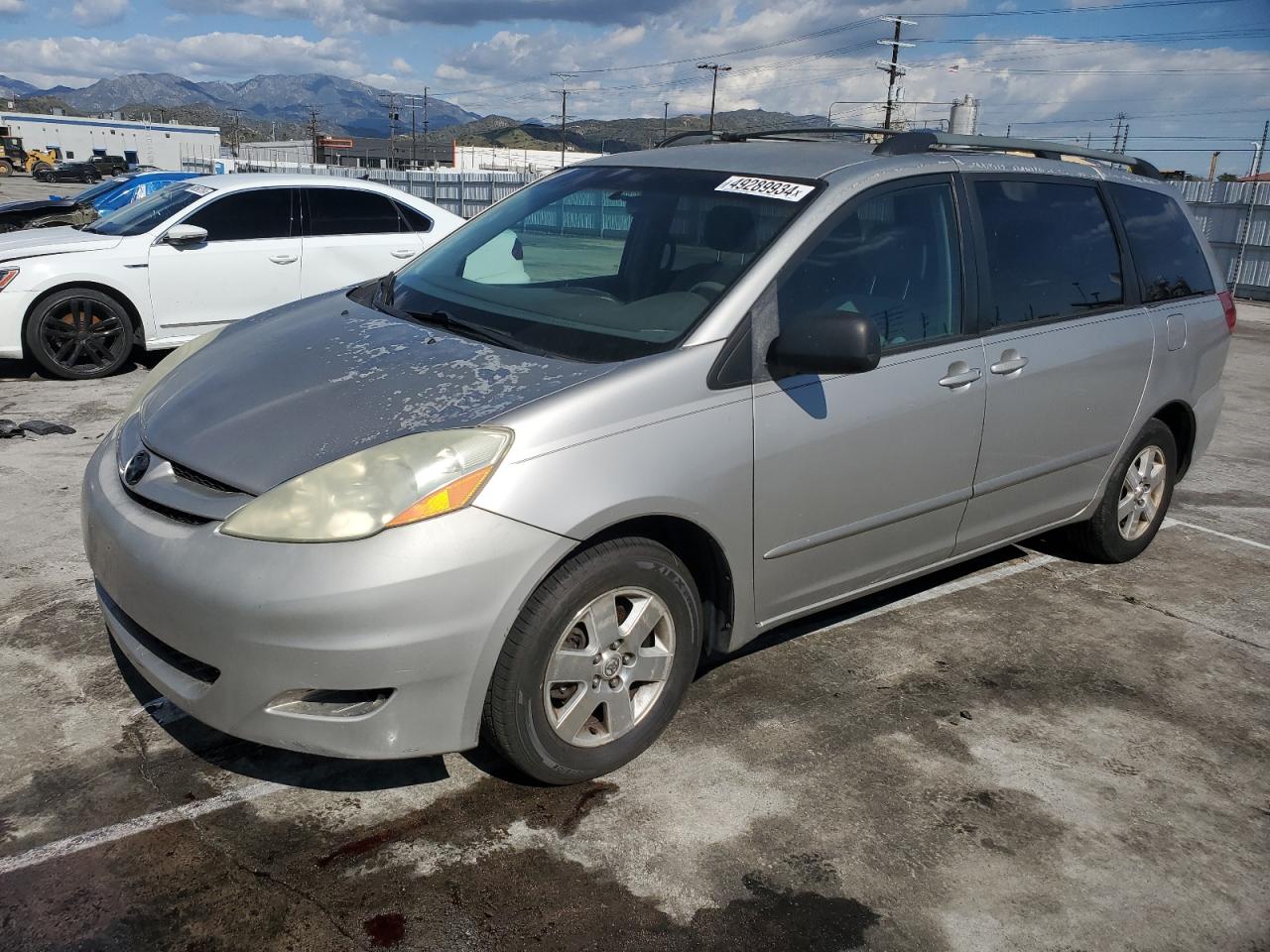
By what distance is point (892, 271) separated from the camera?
344 centimetres

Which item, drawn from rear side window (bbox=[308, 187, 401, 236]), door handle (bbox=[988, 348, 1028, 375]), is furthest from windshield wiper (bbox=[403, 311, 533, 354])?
rear side window (bbox=[308, 187, 401, 236])

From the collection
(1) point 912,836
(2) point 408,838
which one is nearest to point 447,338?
(2) point 408,838

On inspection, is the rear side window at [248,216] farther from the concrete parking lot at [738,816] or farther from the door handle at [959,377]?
the door handle at [959,377]

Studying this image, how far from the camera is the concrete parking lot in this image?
2387 mm

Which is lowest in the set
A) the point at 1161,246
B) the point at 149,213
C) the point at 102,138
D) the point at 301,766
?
the point at 301,766

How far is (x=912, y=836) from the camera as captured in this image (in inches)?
109

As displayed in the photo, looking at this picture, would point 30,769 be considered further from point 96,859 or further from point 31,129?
point 31,129

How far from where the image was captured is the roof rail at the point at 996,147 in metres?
3.66

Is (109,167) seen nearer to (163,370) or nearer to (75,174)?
(75,174)

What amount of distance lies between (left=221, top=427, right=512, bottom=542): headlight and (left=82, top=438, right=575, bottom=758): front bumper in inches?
1.3

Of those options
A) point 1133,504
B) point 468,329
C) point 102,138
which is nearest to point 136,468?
point 468,329

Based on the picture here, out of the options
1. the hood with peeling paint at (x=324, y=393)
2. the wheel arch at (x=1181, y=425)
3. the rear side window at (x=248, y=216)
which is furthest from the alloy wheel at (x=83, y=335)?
the wheel arch at (x=1181, y=425)

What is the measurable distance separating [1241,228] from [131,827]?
2269 centimetres

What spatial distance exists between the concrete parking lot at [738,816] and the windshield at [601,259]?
1.31 metres
